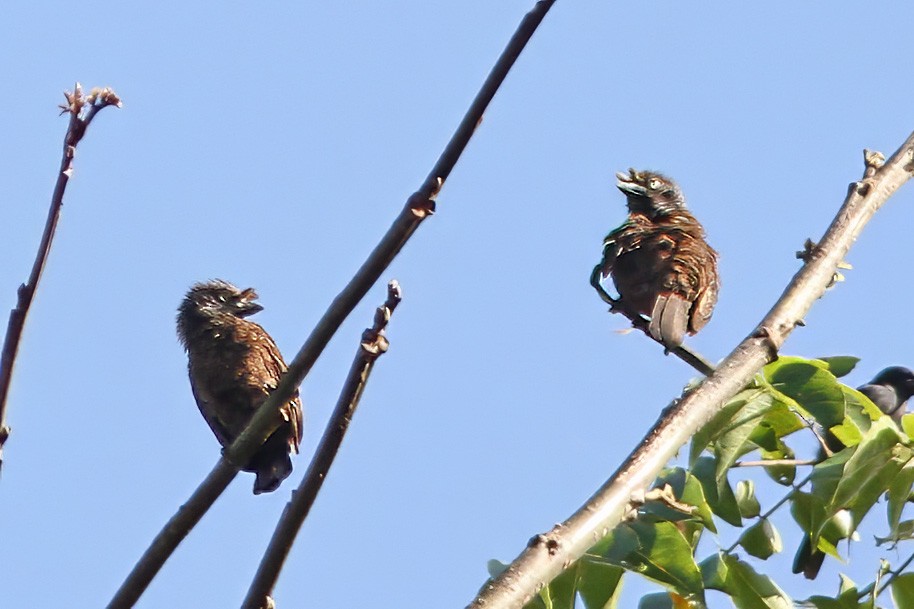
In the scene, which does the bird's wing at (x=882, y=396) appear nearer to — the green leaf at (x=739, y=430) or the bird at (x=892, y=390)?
the bird at (x=892, y=390)

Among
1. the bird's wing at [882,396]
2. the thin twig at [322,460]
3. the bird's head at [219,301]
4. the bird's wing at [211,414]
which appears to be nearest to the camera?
the thin twig at [322,460]

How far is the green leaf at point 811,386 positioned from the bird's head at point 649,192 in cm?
371

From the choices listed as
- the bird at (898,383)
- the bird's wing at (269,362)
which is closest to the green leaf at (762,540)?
the bird's wing at (269,362)

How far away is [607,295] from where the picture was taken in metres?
6.00

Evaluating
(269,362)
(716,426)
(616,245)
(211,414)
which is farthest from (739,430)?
(211,414)

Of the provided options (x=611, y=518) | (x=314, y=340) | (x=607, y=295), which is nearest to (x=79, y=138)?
(x=314, y=340)

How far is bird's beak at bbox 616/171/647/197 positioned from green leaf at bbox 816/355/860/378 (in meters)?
3.77

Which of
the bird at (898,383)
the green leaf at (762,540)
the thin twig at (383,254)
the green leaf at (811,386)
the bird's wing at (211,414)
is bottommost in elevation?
the thin twig at (383,254)

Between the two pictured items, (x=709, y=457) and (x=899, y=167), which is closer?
(x=709, y=457)

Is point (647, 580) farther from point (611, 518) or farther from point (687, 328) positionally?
point (687, 328)

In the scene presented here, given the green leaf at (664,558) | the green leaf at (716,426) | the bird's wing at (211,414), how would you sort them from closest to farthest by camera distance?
the green leaf at (664,558) → the green leaf at (716,426) → the bird's wing at (211,414)

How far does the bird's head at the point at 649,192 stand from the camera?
696 cm

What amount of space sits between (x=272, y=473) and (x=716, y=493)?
10.1 ft

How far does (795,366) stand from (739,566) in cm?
52
